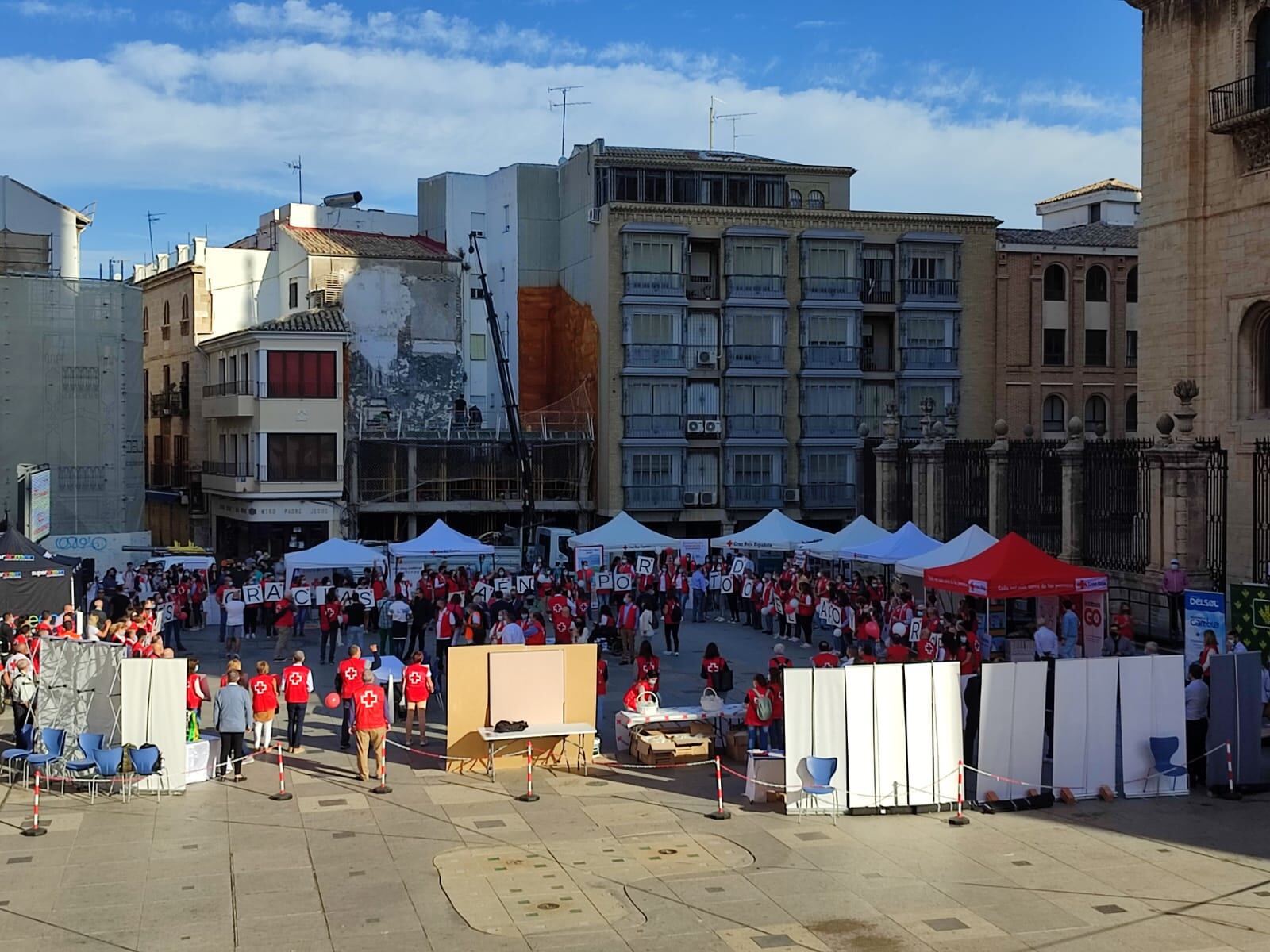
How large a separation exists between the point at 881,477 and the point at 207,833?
85.3 ft

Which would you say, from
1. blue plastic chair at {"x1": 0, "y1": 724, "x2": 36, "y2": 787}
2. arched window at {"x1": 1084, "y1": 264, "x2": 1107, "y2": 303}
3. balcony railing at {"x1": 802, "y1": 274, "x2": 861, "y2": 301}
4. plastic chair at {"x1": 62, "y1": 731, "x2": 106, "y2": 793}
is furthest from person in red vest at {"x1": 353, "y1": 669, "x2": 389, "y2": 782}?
arched window at {"x1": 1084, "y1": 264, "x2": 1107, "y2": 303}

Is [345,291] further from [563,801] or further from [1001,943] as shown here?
[1001,943]

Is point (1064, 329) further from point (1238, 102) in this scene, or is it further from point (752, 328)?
point (1238, 102)

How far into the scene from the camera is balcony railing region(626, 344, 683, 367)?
51344 mm

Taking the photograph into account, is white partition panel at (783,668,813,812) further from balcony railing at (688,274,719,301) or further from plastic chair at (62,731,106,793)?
balcony railing at (688,274,719,301)

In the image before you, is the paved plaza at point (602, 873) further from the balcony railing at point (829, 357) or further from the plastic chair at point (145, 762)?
the balcony railing at point (829, 357)

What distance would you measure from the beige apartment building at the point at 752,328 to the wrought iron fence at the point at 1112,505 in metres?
23.2

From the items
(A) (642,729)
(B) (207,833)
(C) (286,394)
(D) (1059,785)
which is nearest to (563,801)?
(A) (642,729)

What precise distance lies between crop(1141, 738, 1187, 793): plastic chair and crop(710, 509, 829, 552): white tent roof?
1795 centimetres

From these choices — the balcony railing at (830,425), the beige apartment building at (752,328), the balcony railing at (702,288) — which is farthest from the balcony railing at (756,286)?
the balcony railing at (830,425)

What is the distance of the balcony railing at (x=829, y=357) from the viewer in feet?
174

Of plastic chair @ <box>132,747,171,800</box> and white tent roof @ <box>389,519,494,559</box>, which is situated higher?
white tent roof @ <box>389,519,494,559</box>

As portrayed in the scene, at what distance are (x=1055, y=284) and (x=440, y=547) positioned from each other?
31663mm

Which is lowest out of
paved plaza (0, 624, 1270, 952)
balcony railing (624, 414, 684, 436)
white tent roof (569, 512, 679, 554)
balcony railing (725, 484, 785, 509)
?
paved plaza (0, 624, 1270, 952)
